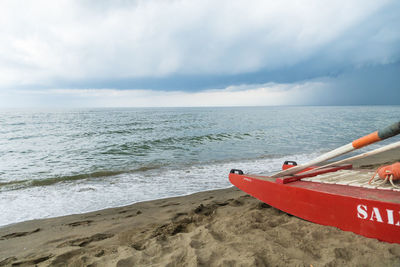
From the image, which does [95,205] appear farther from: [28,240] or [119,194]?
[28,240]

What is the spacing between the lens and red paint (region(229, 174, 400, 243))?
293cm

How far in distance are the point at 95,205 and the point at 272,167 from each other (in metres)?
7.18

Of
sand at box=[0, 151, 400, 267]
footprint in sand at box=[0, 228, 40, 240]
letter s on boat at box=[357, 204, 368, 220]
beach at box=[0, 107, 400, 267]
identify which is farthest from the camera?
footprint in sand at box=[0, 228, 40, 240]

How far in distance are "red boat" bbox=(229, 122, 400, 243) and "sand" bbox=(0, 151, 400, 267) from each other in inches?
6.5

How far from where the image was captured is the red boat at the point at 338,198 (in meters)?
2.96

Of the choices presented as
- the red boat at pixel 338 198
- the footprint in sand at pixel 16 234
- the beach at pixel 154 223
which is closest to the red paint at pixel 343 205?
the red boat at pixel 338 198

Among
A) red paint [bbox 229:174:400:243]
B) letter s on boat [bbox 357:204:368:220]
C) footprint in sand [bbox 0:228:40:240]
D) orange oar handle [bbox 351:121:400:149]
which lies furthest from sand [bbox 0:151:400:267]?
orange oar handle [bbox 351:121:400:149]

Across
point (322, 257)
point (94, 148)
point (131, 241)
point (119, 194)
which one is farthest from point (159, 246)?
point (94, 148)

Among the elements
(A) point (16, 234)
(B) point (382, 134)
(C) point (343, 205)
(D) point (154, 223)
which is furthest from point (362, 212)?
(A) point (16, 234)

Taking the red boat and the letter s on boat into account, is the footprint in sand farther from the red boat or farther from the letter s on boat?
the letter s on boat

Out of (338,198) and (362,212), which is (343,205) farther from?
(362,212)

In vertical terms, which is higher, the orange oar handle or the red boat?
the orange oar handle

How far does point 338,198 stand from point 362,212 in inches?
12.9

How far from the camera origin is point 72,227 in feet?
15.9
